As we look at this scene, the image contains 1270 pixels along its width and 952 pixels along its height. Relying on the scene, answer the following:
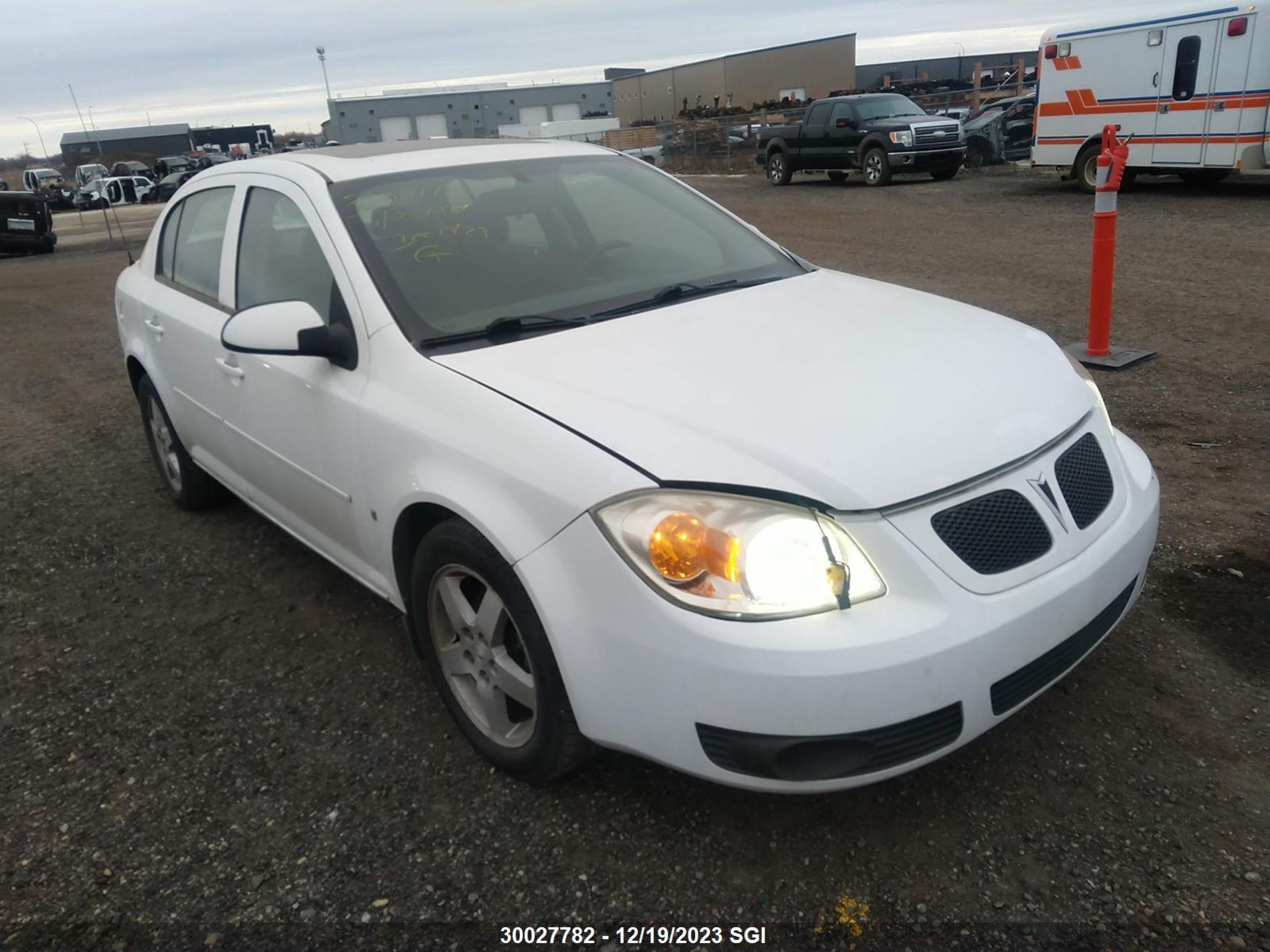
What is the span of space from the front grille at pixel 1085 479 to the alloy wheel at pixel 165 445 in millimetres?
3919

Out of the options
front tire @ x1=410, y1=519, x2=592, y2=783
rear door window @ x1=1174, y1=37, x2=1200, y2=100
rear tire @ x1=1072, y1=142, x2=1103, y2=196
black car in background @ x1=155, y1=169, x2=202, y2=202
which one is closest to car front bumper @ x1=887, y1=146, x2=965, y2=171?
rear tire @ x1=1072, y1=142, x2=1103, y2=196

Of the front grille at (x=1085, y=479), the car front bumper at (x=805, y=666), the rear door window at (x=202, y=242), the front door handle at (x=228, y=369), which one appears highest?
the rear door window at (x=202, y=242)

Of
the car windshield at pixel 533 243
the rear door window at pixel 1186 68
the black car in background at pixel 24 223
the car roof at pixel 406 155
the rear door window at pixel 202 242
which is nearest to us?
the car windshield at pixel 533 243

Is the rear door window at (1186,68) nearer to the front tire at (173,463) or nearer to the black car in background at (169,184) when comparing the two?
the front tire at (173,463)

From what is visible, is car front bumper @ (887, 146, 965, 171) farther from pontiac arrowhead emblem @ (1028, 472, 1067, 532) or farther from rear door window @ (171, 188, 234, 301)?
pontiac arrowhead emblem @ (1028, 472, 1067, 532)

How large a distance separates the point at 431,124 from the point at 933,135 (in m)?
51.3

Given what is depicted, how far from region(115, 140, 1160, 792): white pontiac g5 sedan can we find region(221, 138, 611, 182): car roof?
0.03 meters

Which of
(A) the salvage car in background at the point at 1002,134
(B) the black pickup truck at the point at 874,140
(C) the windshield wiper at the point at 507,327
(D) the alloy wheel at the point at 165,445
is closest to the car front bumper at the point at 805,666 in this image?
(C) the windshield wiper at the point at 507,327

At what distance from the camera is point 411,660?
342 centimetres

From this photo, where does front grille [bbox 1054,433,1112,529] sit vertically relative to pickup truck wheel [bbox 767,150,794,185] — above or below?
above

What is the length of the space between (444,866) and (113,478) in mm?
4082

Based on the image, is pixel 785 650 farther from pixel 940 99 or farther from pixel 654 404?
pixel 940 99

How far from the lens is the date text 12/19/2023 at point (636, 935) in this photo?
2195mm

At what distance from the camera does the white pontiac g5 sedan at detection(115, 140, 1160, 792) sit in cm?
208
